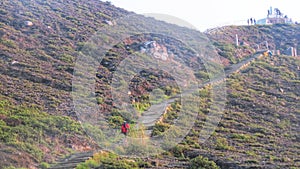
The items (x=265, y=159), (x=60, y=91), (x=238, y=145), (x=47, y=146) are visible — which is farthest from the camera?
(x=60, y=91)

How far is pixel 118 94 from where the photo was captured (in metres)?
22.0

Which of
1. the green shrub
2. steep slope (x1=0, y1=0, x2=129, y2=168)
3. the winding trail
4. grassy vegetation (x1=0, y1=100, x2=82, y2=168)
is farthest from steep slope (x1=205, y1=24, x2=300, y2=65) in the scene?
the green shrub

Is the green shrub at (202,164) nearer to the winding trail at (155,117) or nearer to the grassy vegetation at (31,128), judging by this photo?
the winding trail at (155,117)

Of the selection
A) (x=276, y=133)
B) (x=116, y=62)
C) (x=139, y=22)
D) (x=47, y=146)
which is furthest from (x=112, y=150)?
(x=139, y=22)

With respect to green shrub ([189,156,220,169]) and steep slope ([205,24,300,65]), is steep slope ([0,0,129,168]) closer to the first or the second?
green shrub ([189,156,220,169])

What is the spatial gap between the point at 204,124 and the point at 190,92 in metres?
3.72

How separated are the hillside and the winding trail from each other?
7.4 inches

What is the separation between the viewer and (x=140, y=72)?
25.8m

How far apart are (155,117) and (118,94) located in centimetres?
243

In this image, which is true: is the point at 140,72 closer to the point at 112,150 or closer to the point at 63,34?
the point at 63,34

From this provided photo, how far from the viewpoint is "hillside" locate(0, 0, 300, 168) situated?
1594 centimetres

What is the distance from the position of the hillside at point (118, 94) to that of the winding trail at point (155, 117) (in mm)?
187

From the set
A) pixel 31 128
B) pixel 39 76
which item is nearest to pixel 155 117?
pixel 39 76

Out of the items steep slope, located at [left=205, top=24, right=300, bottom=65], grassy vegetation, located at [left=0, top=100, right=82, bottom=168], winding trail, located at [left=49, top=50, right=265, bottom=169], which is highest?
grassy vegetation, located at [left=0, top=100, right=82, bottom=168]
